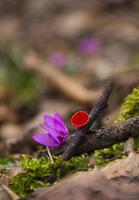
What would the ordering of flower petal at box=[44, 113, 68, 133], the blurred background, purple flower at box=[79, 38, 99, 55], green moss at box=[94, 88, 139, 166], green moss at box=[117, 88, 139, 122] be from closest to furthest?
green moss at box=[94, 88, 139, 166] → flower petal at box=[44, 113, 68, 133] → green moss at box=[117, 88, 139, 122] → the blurred background → purple flower at box=[79, 38, 99, 55]

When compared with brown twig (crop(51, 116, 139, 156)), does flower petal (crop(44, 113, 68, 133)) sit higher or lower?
higher

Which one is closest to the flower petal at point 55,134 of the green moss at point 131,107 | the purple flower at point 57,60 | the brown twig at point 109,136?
the brown twig at point 109,136

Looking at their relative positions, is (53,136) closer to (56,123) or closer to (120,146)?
(56,123)

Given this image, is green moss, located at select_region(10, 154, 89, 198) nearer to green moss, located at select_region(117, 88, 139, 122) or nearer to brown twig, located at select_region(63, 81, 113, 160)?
brown twig, located at select_region(63, 81, 113, 160)

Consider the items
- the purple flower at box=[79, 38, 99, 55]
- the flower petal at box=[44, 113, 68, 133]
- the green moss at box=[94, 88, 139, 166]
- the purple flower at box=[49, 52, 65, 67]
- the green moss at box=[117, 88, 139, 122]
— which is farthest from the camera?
the purple flower at box=[79, 38, 99, 55]

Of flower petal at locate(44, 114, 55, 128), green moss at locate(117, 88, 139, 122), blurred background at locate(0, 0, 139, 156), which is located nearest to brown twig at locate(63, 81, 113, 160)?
flower petal at locate(44, 114, 55, 128)

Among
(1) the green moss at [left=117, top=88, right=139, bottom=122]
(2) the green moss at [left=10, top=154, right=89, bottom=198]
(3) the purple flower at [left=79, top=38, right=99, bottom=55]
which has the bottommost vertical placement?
(2) the green moss at [left=10, top=154, right=89, bottom=198]
